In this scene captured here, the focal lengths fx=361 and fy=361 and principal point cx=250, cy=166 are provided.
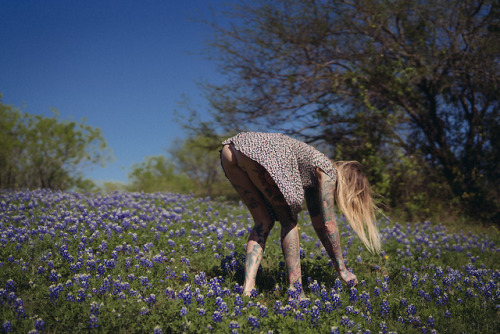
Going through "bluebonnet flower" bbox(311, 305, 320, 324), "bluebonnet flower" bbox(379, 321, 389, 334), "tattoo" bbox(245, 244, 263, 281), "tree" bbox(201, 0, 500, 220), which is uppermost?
"tree" bbox(201, 0, 500, 220)

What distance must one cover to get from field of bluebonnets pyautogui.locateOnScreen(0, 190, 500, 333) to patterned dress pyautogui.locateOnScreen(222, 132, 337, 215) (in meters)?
1.06

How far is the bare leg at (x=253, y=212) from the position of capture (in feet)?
11.9

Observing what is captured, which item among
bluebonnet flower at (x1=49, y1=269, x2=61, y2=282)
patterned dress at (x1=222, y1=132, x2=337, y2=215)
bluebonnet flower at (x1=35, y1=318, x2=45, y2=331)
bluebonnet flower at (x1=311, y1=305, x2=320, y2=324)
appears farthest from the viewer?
bluebonnet flower at (x1=49, y1=269, x2=61, y2=282)

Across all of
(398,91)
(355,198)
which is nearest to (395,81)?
(398,91)

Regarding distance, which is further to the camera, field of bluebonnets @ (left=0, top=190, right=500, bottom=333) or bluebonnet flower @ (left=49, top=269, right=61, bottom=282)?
bluebonnet flower @ (left=49, top=269, right=61, bottom=282)

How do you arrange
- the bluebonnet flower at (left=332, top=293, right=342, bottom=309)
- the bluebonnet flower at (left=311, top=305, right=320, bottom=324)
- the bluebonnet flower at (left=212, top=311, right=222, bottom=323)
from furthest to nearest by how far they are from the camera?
the bluebonnet flower at (left=332, top=293, right=342, bottom=309), the bluebonnet flower at (left=311, top=305, right=320, bottom=324), the bluebonnet flower at (left=212, top=311, right=222, bottom=323)

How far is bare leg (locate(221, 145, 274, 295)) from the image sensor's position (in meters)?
3.62

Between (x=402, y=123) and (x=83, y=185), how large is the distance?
23.1 metres

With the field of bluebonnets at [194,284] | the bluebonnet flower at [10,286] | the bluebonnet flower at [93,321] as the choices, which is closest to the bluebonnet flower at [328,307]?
the field of bluebonnets at [194,284]

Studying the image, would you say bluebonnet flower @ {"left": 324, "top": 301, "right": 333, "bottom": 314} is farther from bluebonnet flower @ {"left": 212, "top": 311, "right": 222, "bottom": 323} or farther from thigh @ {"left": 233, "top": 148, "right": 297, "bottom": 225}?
bluebonnet flower @ {"left": 212, "top": 311, "right": 222, "bottom": 323}

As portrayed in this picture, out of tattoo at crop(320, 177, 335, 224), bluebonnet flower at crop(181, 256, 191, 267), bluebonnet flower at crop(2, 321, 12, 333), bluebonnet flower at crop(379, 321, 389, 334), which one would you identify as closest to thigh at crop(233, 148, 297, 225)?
tattoo at crop(320, 177, 335, 224)

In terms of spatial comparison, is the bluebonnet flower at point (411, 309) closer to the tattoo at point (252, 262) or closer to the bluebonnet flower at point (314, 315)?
the bluebonnet flower at point (314, 315)

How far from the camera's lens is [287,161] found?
3564 mm

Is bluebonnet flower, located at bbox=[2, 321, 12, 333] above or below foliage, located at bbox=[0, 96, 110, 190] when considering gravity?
below
